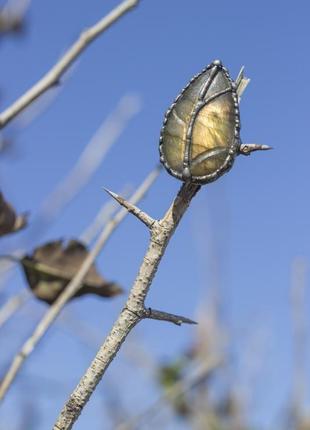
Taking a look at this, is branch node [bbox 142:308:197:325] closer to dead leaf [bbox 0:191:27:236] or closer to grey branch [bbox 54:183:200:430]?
grey branch [bbox 54:183:200:430]

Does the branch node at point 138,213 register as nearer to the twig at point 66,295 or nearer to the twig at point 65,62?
the twig at point 65,62

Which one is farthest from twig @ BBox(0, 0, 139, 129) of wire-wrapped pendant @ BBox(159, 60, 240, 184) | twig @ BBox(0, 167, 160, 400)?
twig @ BBox(0, 167, 160, 400)

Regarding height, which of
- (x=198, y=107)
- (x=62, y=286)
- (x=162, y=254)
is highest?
(x=198, y=107)

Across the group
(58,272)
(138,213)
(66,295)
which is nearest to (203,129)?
(138,213)

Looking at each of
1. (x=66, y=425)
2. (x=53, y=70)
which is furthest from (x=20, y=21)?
(x=66, y=425)

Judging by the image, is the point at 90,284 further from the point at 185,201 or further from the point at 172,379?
the point at 172,379

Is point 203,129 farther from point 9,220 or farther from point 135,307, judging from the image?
point 9,220
